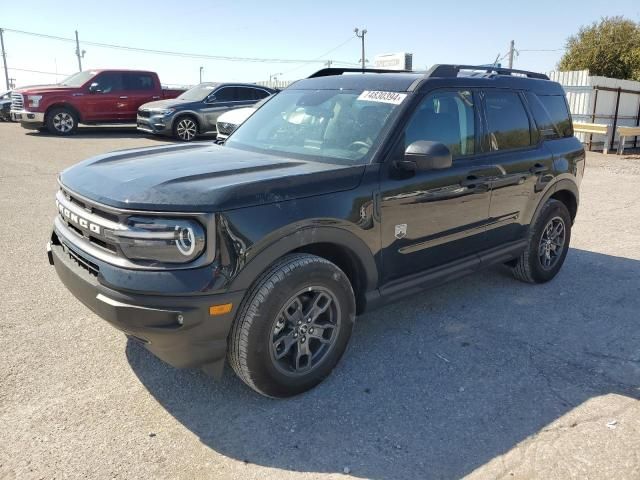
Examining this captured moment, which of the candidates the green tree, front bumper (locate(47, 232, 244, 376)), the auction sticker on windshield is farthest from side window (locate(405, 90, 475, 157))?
the green tree

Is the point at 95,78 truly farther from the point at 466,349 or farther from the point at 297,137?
the point at 466,349

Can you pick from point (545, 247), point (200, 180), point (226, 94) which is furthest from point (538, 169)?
point (226, 94)

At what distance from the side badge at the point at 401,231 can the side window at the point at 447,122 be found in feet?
1.74

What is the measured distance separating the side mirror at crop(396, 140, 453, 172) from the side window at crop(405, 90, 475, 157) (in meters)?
0.19

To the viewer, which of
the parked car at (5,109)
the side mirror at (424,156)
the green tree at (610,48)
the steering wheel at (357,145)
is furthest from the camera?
the green tree at (610,48)

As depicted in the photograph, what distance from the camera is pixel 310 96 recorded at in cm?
424

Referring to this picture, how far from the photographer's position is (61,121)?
15.9 meters

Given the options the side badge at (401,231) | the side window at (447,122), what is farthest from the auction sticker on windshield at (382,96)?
the side badge at (401,231)

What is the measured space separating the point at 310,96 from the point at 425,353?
2093mm

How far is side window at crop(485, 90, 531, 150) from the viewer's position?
4348 mm

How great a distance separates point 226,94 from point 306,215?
13.4 m

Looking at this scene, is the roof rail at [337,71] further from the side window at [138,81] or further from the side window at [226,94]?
the side window at [138,81]

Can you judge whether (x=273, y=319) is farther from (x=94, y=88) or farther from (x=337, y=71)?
(x=94, y=88)

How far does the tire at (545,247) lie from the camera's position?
195 inches
